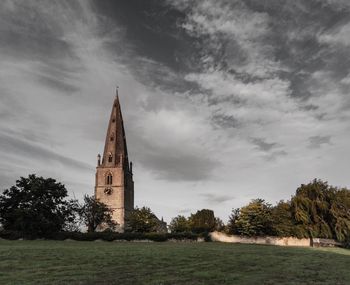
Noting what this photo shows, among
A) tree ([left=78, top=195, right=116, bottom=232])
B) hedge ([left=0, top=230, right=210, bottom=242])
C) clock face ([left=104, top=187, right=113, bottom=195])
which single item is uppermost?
clock face ([left=104, top=187, right=113, bottom=195])

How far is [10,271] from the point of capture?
1722 cm

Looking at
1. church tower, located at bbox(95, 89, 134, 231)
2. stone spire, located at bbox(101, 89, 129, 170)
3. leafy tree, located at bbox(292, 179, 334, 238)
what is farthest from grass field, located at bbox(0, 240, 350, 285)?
stone spire, located at bbox(101, 89, 129, 170)

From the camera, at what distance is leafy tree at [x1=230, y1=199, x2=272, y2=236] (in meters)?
55.5

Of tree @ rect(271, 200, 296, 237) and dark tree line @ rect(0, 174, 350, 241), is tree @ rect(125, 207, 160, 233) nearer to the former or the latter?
dark tree line @ rect(0, 174, 350, 241)

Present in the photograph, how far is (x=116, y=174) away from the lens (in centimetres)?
11581

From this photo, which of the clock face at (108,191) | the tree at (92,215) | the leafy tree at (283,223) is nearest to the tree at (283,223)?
the leafy tree at (283,223)

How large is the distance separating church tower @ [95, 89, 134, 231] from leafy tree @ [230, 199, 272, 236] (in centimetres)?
5238

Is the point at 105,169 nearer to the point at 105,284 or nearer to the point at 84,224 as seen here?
the point at 84,224

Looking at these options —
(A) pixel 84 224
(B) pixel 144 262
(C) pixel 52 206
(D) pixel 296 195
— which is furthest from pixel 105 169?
(B) pixel 144 262

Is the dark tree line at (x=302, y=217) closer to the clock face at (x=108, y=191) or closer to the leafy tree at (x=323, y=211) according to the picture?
the leafy tree at (x=323, y=211)

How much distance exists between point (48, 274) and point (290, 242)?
1720 inches

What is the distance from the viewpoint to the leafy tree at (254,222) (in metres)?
55.5

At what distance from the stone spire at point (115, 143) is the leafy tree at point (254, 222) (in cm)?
6479

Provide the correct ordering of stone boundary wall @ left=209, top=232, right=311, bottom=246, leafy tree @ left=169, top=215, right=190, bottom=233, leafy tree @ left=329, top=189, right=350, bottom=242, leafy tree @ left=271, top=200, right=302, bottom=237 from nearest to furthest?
leafy tree @ left=329, top=189, right=350, bottom=242
stone boundary wall @ left=209, top=232, right=311, bottom=246
leafy tree @ left=271, top=200, right=302, bottom=237
leafy tree @ left=169, top=215, right=190, bottom=233
